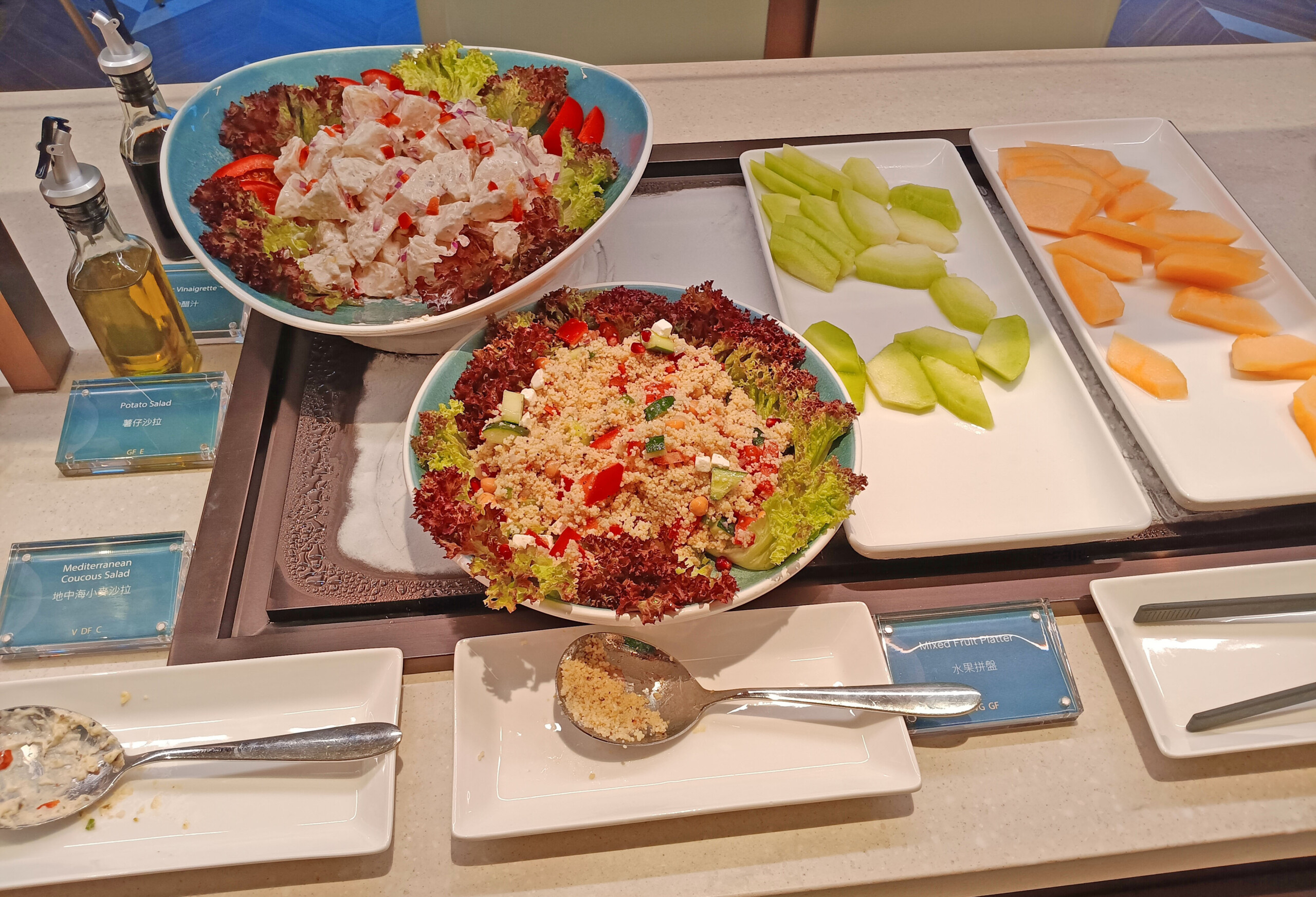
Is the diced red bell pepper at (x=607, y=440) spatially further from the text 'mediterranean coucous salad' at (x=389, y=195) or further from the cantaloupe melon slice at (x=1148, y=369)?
the cantaloupe melon slice at (x=1148, y=369)

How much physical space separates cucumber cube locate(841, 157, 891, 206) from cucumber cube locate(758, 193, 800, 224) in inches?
6.4

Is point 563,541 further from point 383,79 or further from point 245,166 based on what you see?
point 383,79

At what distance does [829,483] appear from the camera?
46.8 inches

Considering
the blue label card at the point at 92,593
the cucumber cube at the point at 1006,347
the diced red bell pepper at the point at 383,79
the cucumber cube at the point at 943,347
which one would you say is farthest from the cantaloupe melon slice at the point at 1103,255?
the blue label card at the point at 92,593

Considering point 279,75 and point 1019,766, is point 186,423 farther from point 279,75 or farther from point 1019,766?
point 1019,766

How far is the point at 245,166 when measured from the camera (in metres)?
1.60

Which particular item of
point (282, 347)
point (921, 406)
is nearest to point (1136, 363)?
point (921, 406)

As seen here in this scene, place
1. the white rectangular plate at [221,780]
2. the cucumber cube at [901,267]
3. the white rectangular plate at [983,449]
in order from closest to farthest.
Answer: the white rectangular plate at [221,780] < the white rectangular plate at [983,449] < the cucumber cube at [901,267]

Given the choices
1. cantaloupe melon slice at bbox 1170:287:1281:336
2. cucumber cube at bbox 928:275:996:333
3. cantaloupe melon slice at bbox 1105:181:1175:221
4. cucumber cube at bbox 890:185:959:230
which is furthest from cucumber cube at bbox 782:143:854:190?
cantaloupe melon slice at bbox 1170:287:1281:336

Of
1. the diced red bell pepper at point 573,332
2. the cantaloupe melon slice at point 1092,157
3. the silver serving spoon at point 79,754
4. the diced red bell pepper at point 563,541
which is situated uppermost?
the cantaloupe melon slice at point 1092,157

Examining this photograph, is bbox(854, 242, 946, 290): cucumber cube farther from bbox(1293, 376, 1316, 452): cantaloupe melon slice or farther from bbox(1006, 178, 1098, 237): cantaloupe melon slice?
bbox(1293, 376, 1316, 452): cantaloupe melon slice

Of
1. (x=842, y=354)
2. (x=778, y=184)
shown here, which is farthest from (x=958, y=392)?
(x=778, y=184)

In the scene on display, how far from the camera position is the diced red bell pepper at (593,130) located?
171 cm

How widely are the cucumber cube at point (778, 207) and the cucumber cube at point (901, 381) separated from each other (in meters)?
0.41
